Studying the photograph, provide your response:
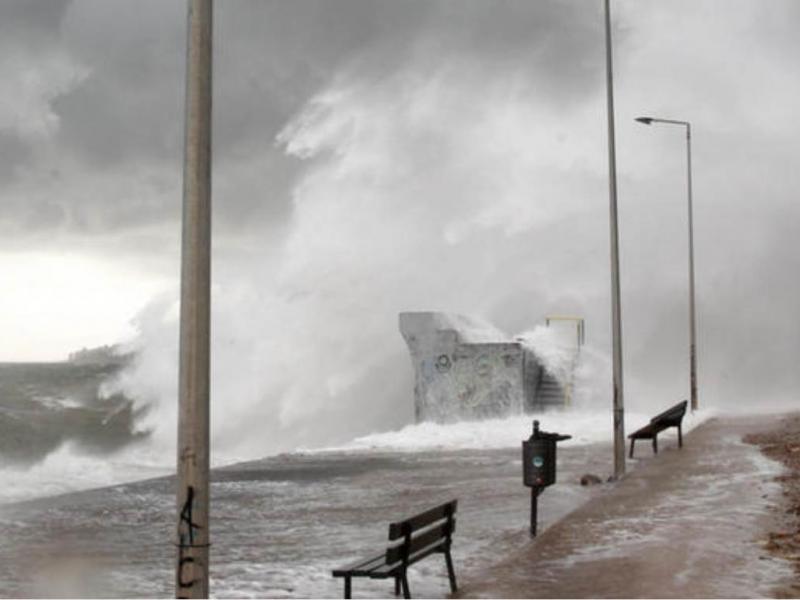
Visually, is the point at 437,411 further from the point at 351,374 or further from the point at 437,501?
the point at 437,501

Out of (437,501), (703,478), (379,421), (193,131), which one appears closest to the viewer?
(193,131)

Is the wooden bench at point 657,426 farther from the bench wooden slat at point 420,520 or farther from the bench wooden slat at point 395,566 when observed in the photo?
the bench wooden slat at point 395,566

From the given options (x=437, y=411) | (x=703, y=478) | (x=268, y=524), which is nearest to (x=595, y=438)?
(x=437, y=411)

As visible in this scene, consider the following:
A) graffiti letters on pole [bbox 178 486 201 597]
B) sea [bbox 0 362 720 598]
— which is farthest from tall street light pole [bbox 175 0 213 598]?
sea [bbox 0 362 720 598]

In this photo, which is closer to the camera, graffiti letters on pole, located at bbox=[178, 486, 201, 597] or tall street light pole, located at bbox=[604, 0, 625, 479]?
graffiti letters on pole, located at bbox=[178, 486, 201, 597]

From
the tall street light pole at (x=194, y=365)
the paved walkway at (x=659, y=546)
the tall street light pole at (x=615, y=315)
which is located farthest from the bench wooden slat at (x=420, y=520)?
the tall street light pole at (x=615, y=315)

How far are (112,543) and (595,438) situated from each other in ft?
55.2

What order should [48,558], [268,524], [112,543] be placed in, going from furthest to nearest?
[268,524], [112,543], [48,558]

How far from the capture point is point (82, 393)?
295 ft

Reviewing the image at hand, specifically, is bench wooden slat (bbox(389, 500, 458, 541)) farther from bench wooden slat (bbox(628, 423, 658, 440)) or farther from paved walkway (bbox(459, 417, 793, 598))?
bench wooden slat (bbox(628, 423, 658, 440))

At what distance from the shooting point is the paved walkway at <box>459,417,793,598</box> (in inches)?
342

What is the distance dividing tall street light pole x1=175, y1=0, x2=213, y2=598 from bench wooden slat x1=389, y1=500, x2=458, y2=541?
54.1 inches

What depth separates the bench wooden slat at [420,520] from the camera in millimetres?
7789

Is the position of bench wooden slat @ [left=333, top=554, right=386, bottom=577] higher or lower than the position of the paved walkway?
higher
